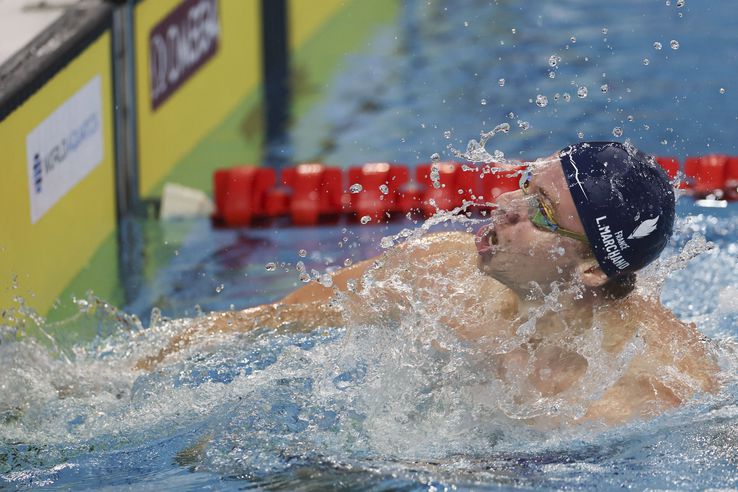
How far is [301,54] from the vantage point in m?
6.57

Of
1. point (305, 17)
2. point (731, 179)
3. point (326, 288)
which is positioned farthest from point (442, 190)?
point (305, 17)

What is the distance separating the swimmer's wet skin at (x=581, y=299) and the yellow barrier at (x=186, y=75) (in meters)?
2.32

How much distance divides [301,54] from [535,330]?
4173mm

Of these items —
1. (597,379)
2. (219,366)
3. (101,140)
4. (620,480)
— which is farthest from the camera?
(101,140)

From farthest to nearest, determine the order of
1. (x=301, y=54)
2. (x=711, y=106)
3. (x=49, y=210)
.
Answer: (x=301, y=54), (x=711, y=106), (x=49, y=210)

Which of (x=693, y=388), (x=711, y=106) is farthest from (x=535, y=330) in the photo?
(x=711, y=106)

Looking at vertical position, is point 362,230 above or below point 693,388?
below

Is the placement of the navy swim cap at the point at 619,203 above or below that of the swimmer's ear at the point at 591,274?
above

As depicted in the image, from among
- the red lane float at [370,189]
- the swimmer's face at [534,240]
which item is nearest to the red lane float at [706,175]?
the red lane float at [370,189]

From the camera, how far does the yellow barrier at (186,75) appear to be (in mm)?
4848

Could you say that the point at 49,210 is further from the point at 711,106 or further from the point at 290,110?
the point at 711,106

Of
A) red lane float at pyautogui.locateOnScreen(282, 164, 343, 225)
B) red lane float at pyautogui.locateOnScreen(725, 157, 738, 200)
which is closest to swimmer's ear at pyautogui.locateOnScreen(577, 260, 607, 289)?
red lane float at pyautogui.locateOnScreen(282, 164, 343, 225)

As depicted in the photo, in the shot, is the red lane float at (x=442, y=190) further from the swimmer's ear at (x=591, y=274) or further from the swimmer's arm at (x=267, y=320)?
the swimmer's ear at (x=591, y=274)

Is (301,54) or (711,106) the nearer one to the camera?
(711,106)
